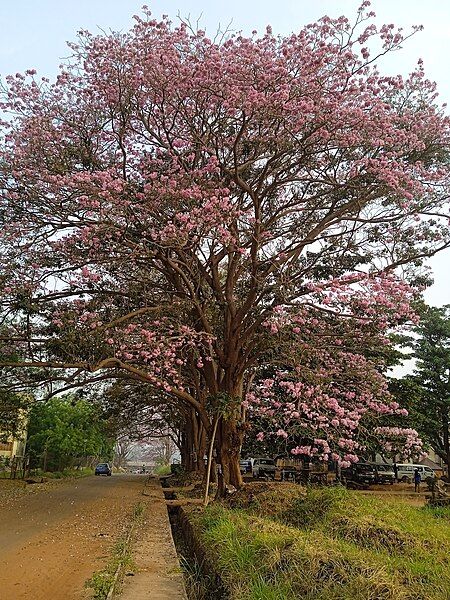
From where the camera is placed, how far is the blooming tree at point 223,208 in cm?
930

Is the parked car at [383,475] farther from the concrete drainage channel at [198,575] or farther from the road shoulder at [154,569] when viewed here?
the concrete drainage channel at [198,575]

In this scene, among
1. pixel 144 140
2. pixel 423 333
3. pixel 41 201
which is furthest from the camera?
pixel 423 333

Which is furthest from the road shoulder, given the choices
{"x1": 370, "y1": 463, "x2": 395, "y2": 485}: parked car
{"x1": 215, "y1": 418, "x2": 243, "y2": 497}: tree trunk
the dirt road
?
{"x1": 370, "y1": 463, "x2": 395, "y2": 485}: parked car

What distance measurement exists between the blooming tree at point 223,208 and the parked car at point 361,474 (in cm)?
1223

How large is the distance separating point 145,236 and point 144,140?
2.08 m

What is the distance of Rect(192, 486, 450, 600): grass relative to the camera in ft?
13.1

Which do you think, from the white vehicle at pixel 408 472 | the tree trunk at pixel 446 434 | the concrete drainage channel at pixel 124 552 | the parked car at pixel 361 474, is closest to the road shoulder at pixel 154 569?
the concrete drainage channel at pixel 124 552

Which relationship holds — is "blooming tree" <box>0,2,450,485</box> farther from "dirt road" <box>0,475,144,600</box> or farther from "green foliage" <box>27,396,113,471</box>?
"green foliage" <box>27,396,113,471</box>

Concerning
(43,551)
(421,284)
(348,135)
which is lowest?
(43,551)

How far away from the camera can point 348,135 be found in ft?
31.3

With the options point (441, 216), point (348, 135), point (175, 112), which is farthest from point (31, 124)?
point (441, 216)

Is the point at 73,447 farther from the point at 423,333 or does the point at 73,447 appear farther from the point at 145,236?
the point at 145,236

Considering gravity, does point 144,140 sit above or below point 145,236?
above

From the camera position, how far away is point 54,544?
27.9 ft
